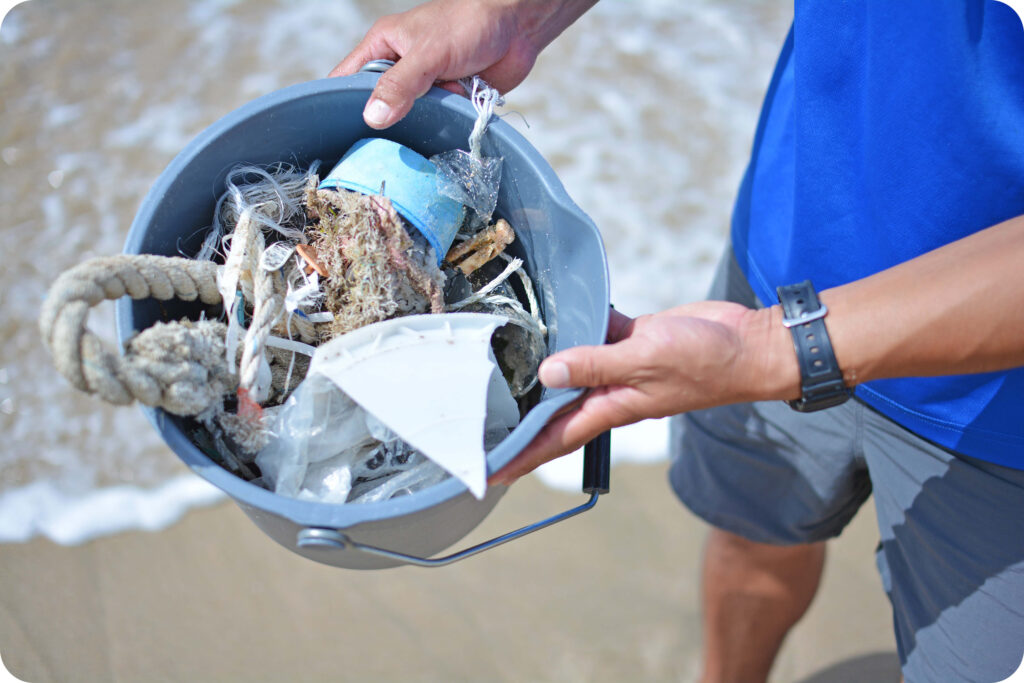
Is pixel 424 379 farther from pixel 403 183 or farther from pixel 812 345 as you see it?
pixel 812 345

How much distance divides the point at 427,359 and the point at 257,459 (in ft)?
0.80

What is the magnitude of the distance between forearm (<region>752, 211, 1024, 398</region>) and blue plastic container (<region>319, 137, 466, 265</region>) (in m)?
0.46

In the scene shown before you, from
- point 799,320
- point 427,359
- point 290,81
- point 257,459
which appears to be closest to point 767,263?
point 799,320

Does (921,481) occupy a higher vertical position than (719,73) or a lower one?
lower

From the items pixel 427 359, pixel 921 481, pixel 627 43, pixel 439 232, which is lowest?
pixel 921 481

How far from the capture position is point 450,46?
38.4 inches

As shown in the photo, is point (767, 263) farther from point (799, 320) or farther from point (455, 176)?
point (455, 176)

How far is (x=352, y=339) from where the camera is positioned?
2.72 ft

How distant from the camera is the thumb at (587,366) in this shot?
2.70 ft

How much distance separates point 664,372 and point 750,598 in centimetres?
90

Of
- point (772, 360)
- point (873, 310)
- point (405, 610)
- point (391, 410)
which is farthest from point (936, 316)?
point (405, 610)

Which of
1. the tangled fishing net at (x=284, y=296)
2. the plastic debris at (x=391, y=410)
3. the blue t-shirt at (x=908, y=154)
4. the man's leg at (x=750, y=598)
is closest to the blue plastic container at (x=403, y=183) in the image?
the tangled fishing net at (x=284, y=296)

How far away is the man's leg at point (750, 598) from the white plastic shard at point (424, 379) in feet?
2.95

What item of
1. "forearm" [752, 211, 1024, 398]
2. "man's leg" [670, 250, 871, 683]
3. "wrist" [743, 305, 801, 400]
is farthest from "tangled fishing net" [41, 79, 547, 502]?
"man's leg" [670, 250, 871, 683]
